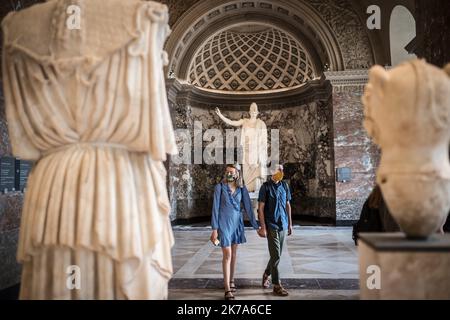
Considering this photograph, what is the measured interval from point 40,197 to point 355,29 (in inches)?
525

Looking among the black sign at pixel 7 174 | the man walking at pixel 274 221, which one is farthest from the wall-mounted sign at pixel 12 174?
the man walking at pixel 274 221

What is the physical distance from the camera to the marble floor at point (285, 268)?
5117 millimetres

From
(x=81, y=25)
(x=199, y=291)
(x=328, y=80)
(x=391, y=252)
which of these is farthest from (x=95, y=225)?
(x=328, y=80)

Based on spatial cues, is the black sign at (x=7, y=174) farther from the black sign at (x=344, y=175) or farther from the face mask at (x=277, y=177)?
the black sign at (x=344, y=175)

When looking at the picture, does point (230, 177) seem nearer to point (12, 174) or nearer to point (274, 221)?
point (274, 221)

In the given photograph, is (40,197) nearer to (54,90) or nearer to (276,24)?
(54,90)

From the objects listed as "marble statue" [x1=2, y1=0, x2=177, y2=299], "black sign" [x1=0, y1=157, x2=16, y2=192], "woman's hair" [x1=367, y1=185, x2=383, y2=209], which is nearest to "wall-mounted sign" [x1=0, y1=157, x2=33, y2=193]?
"black sign" [x1=0, y1=157, x2=16, y2=192]

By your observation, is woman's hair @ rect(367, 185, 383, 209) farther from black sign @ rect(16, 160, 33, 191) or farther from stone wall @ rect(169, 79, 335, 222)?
stone wall @ rect(169, 79, 335, 222)

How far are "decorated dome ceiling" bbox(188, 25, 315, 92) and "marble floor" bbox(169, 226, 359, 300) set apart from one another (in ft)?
26.2

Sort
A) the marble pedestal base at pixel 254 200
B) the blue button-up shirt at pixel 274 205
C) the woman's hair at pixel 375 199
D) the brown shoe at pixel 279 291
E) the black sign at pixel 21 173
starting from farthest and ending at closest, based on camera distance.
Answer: the marble pedestal base at pixel 254 200, the blue button-up shirt at pixel 274 205, the brown shoe at pixel 279 291, the black sign at pixel 21 173, the woman's hair at pixel 375 199

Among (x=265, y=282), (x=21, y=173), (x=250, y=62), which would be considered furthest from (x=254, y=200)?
(x=21, y=173)

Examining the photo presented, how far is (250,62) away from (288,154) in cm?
421

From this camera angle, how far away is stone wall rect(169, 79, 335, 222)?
14.3 m

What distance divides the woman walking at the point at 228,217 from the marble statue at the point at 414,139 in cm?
266
